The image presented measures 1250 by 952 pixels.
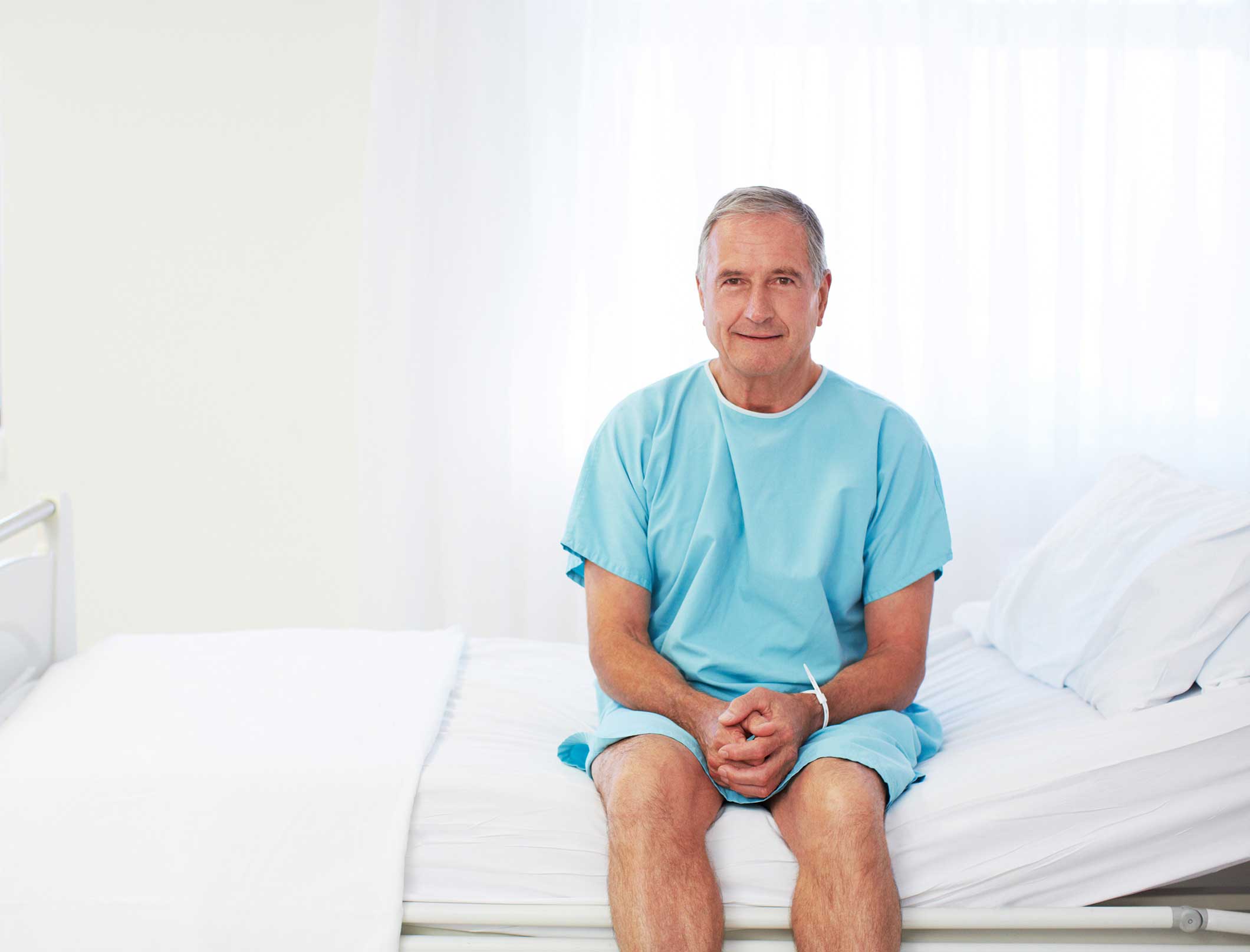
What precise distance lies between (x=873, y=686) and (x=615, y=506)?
0.44m

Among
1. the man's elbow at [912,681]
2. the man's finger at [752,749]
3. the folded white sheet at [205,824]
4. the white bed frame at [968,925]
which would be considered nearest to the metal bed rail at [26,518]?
the folded white sheet at [205,824]

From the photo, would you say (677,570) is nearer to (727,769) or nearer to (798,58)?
(727,769)

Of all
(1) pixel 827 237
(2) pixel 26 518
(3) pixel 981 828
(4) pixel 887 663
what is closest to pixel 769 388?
(4) pixel 887 663

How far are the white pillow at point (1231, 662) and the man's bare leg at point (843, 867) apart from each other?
1.79 ft

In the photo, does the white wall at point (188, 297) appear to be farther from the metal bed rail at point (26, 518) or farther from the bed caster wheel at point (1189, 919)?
the bed caster wheel at point (1189, 919)

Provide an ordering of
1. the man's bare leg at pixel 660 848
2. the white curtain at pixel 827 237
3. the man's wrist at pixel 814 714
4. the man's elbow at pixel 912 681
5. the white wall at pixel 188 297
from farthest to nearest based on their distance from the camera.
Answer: the white wall at pixel 188 297, the white curtain at pixel 827 237, the man's elbow at pixel 912 681, the man's wrist at pixel 814 714, the man's bare leg at pixel 660 848

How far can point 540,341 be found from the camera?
2990 mm

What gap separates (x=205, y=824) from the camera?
1361 millimetres

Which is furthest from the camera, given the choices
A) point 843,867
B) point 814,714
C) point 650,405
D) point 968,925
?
point 650,405

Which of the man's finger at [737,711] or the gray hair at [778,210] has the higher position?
the gray hair at [778,210]

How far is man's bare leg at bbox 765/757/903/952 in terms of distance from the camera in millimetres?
1224

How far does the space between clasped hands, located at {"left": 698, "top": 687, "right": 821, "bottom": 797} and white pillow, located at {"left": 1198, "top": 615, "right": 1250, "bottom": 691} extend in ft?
1.95

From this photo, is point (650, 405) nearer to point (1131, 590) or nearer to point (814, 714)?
point (814, 714)

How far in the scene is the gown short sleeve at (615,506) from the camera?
1.65 m
